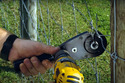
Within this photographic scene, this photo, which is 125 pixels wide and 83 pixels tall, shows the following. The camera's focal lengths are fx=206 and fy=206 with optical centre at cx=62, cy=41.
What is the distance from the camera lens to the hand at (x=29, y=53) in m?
1.57

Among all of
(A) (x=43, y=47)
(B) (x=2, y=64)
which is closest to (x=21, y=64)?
(A) (x=43, y=47)

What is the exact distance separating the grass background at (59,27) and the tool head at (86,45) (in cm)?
Answer: 109

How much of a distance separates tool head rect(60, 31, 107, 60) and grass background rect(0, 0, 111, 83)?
1088mm

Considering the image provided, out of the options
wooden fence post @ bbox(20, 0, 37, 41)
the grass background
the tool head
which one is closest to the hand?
the tool head

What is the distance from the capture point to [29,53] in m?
1.70

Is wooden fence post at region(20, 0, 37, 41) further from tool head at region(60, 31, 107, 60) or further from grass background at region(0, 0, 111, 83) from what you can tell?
tool head at region(60, 31, 107, 60)

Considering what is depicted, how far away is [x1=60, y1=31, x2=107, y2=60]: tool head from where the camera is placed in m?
1.26

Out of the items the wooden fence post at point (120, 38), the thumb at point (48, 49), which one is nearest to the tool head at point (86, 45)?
the thumb at point (48, 49)

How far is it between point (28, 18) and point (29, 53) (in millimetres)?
578

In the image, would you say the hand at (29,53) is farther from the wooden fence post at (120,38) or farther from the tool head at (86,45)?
the wooden fence post at (120,38)

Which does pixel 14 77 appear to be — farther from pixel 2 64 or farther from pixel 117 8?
pixel 117 8

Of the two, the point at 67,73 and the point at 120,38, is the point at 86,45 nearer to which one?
the point at 120,38

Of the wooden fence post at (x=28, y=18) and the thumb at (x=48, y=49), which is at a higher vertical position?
the wooden fence post at (x=28, y=18)

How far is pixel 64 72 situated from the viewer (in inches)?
34.7
